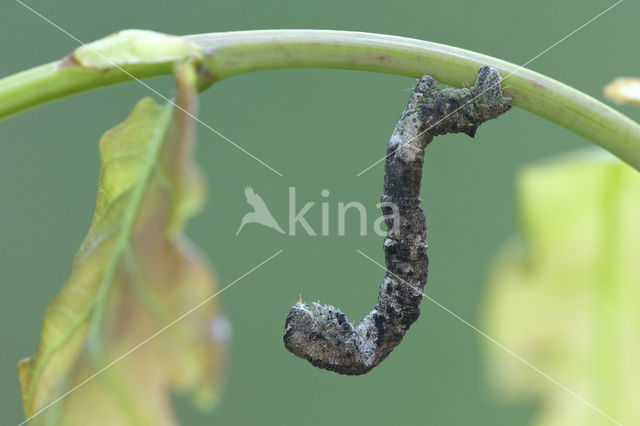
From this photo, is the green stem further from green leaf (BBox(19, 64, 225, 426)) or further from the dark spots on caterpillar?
the dark spots on caterpillar

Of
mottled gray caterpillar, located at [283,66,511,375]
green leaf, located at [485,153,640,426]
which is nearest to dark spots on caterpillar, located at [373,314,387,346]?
mottled gray caterpillar, located at [283,66,511,375]

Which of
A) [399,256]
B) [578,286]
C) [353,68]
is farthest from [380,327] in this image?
[353,68]

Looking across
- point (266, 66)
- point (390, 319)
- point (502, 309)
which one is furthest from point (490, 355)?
point (266, 66)

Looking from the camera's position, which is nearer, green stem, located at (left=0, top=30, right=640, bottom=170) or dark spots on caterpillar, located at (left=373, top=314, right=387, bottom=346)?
green stem, located at (left=0, top=30, right=640, bottom=170)

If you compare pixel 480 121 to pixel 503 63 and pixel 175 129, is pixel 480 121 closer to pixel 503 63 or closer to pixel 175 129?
pixel 503 63

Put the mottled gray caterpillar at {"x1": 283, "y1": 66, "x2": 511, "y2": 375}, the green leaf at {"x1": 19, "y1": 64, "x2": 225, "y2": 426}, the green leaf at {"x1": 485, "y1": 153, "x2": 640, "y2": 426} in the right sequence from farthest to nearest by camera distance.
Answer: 1. the mottled gray caterpillar at {"x1": 283, "y1": 66, "x2": 511, "y2": 375}
2. the green leaf at {"x1": 485, "y1": 153, "x2": 640, "y2": 426}
3. the green leaf at {"x1": 19, "y1": 64, "x2": 225, "y2": 426}

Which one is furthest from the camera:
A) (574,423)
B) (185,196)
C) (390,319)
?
(390,319)

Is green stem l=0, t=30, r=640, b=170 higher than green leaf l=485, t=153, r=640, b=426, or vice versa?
green stem l=0, t=30, r=640, b=170

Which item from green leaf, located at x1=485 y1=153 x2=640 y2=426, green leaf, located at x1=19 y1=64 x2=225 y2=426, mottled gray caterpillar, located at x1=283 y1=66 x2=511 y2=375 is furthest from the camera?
mottled gray caterpillar, located at x1=283 y1=66 x2=511 y2=375
